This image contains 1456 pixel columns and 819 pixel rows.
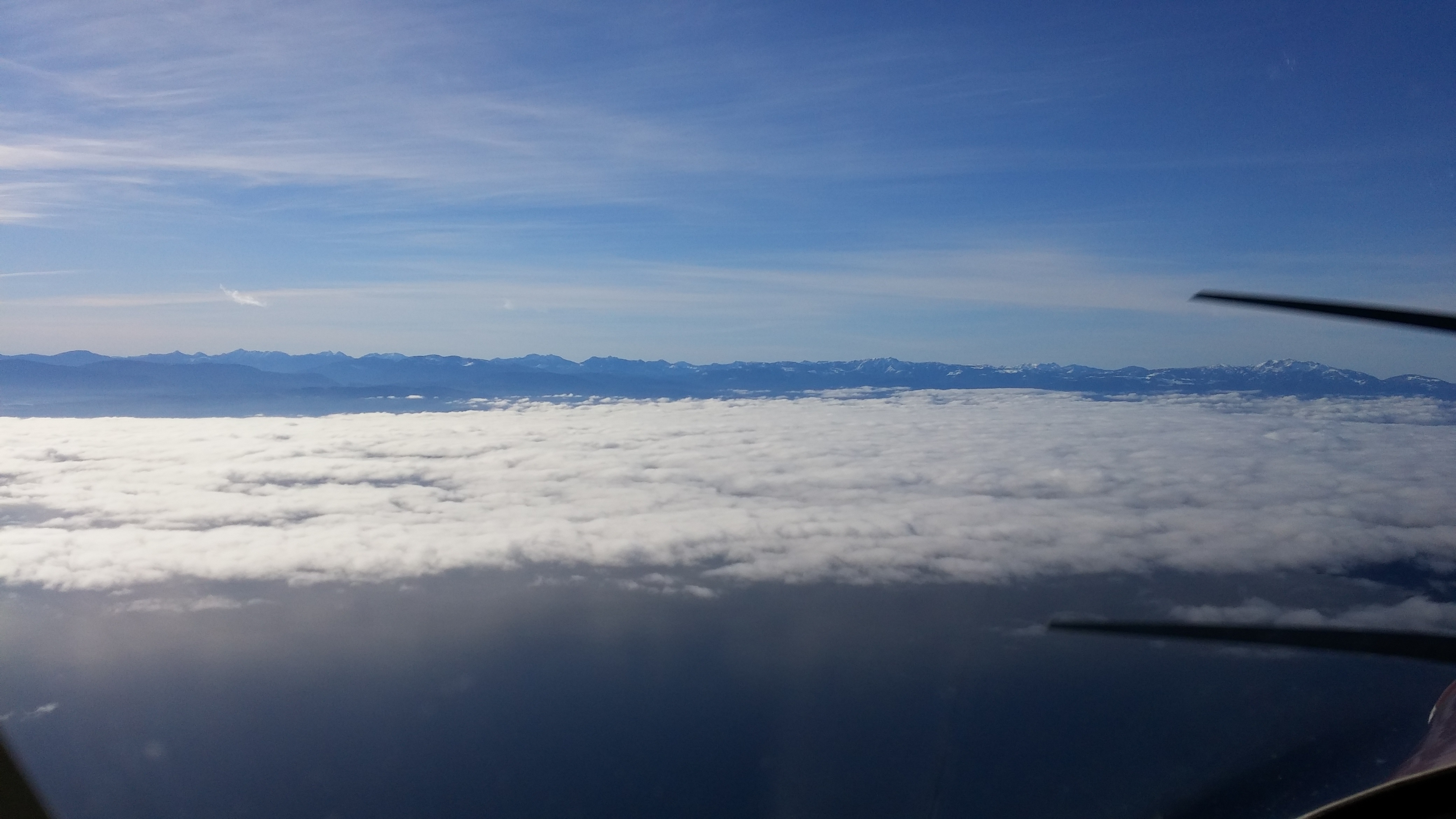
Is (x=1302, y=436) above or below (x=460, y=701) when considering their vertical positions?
above

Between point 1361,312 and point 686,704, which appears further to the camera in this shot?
point 686,704

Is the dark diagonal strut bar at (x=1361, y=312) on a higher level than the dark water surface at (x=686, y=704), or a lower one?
higher

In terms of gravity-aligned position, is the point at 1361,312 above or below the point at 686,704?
above

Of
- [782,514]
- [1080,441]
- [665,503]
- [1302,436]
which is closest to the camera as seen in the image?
[1302,436]

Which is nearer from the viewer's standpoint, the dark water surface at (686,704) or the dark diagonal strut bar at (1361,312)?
the dark diagonal strut bar at (1361,312)

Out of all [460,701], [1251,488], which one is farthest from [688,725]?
[1251,488]

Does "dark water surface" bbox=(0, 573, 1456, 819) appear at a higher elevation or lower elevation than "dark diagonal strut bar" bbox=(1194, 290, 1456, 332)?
lower

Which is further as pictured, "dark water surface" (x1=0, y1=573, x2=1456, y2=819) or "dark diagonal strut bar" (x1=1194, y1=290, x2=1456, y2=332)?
"dark water surface" (x1=0, y1=573, x2=1456, y2=819)

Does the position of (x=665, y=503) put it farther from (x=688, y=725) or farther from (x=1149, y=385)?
(x=1149, y=385)
